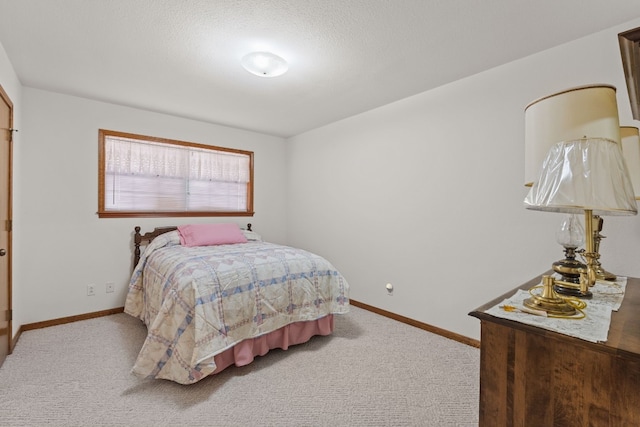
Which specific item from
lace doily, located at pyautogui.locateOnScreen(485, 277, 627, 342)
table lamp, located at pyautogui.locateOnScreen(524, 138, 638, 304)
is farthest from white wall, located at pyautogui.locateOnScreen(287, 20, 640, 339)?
table lamp, located at pyautogui.locateOnScreen(524, 138, 638, 304)

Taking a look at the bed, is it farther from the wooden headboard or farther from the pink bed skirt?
the wooden headboard

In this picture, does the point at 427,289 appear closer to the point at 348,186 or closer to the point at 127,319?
the point at 348,186

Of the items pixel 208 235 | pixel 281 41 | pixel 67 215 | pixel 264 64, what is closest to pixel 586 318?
pixel 281 41

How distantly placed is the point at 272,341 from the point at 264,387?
463 millimetres

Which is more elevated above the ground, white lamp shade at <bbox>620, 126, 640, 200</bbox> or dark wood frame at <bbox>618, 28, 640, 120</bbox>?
dark wood frame at <bbox>618, 28, 640, 120</bbox>

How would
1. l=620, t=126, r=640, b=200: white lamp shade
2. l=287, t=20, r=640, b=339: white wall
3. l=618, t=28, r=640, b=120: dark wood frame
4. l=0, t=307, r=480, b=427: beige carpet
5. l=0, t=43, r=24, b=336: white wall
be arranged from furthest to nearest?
l=0, t=43, r=24, b=336: white wall → l=287, t=20, r=640, b=339: white wall → l=0, t=307, r=480, b=427: beige carpet → l=620, t=126, r=640, b=200: white lamp shade → l=618, t=28, r=640, b=120: dark wood frame

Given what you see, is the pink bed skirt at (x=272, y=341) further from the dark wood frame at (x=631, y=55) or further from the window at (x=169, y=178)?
the dark wood frame at (x=631, y=55)

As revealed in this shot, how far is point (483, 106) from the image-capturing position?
248 cm

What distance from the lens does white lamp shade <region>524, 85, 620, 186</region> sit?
3.48 ft

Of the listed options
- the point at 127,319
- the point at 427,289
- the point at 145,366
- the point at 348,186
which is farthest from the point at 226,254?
the point at 427,289

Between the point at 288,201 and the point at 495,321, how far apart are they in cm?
401

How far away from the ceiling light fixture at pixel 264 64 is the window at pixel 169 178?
76.9 inches

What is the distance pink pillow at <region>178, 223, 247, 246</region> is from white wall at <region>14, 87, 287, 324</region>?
0.46 m

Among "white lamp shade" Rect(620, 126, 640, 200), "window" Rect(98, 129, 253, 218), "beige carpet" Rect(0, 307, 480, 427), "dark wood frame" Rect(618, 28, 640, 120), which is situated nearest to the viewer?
"dark wood frame" Rect(618, 28, 640, 120)
